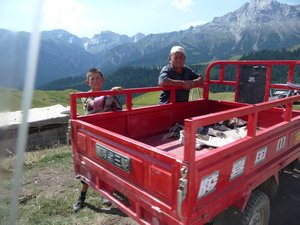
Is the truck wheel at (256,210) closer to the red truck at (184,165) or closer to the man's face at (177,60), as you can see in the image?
the red truck at (184,165)

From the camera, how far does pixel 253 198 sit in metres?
3.35

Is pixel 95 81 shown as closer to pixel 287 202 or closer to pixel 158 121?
pixel 158 121

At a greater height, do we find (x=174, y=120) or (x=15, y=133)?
(x=15, y=133)

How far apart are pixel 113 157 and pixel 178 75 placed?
9.74 feet

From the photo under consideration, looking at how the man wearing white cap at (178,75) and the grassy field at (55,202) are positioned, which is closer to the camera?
the grassy field at (55,202)

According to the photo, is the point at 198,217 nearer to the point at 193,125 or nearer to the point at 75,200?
the point at 193,125

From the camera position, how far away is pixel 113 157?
3.26 meters

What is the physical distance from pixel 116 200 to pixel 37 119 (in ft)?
28.6

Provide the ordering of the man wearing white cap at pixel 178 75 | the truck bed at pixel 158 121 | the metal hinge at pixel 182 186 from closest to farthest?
the metal hinge at pixel 182 186, the truck bed at pixel 158 121, the man wearing white cap at pixel 178 75

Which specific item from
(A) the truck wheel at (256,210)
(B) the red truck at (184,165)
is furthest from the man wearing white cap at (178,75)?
(A) the truck wheel at (256,210)

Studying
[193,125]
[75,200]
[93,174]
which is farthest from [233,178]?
[75,200]

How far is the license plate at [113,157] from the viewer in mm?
3096

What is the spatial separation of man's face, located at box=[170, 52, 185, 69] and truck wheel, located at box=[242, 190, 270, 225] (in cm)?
294

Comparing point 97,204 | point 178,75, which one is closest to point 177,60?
point 178,75
